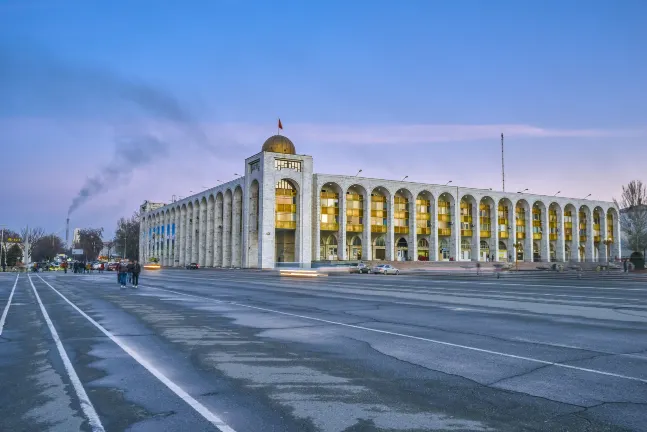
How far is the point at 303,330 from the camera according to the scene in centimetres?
1112

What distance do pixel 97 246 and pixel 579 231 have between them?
14067cm

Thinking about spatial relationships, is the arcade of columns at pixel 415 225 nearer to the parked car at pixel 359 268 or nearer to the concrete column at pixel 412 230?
the concrete column at pixel 412 230

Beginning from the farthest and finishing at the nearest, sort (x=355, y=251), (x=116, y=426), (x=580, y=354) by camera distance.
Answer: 1. (x=355, y=251)
2. (x=580, y=354)
3. (x=116, y=426)

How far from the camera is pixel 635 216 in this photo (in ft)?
202

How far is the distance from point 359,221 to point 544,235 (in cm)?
4244

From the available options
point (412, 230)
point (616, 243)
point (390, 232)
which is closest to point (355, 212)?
point (390, 232)

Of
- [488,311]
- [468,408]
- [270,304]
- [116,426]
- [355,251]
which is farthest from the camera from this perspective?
[355,251]

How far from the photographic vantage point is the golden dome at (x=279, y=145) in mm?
78938

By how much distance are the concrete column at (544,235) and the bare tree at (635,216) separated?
104 feet

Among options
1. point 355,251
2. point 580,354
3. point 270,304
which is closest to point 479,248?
point 355,251

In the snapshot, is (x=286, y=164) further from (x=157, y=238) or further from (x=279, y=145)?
(x=157, y=238)

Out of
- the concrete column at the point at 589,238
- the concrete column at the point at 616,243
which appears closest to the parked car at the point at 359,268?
the concrete column at the point at 589,238

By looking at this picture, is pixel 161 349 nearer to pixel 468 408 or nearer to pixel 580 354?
pixel 468 408

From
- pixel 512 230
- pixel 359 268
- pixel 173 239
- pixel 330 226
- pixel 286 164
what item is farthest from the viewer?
pixel 173 239
